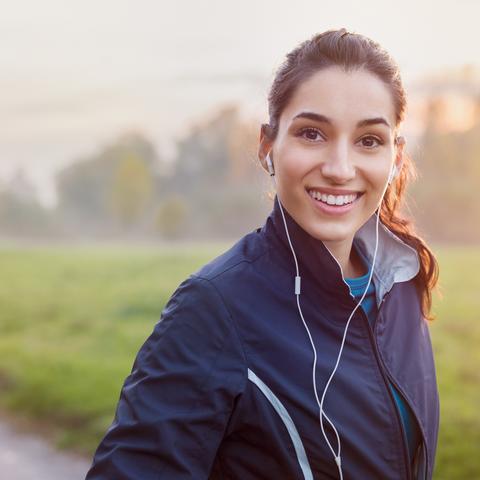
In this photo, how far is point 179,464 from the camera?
158 cm

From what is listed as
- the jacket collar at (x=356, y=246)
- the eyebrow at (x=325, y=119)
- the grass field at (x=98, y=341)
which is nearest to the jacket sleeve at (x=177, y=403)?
the jacket collar at (x=356, y=246)

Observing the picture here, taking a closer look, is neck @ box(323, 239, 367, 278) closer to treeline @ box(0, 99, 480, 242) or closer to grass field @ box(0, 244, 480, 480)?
grass field @ box(0, 244, 480, 480)

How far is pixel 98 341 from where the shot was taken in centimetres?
799

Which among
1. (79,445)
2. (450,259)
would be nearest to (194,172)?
(450,259)

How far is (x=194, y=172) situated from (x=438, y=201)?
8.29 meters

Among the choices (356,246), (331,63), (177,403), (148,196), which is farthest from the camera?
(148,196)

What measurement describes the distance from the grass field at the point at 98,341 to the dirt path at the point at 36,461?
14 centimetres

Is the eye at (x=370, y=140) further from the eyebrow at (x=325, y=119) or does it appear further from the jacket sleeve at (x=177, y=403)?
the jacket sleeve at (x=177, y=403)

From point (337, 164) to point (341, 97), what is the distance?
0.16m

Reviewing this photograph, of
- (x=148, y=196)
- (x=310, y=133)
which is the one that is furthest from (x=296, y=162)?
(x=148, y=196)

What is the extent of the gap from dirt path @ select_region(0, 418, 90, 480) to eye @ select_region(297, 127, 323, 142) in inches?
132

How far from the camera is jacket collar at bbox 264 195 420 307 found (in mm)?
1828

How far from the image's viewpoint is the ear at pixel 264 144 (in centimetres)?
201

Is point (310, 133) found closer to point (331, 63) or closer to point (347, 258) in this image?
point (331, 63)
